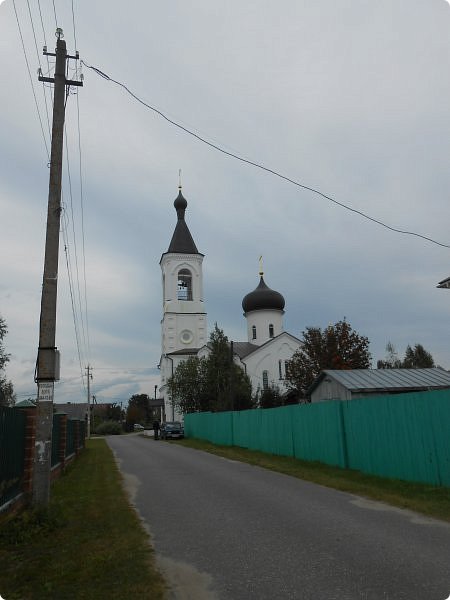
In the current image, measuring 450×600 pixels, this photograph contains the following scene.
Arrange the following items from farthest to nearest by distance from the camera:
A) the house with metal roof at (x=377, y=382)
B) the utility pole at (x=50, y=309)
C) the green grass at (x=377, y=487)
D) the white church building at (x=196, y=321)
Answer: the white church building at (x=196, y=321)
the house with metal roof at (x=377, y=382)
the green grass at (x=377, y=487)
the utility pole at (x=50, y=309)

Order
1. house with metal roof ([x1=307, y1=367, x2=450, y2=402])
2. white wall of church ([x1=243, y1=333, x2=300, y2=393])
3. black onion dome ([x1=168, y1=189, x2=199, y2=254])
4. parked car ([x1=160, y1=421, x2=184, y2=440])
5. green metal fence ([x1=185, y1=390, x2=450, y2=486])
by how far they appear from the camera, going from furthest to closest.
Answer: black onion dome ([x1=168, y1=189, x2=199, y2=254]) < white wall of church ([x1=243, y1=333, x2=300, y2=393]) < parked car ([x1=160, y1=421, x2=184, y2=440]) < house with metal roof ([x1=307, y1=367, x2=450, y2=402]) < green metal fence ([x1=185, y1=390, x2=450, y2=486])

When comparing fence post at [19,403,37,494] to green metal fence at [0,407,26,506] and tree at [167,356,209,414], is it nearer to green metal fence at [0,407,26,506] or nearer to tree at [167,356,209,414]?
green metal fence at [0,407,26,506]

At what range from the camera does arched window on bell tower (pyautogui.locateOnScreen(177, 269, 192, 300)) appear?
56.9m

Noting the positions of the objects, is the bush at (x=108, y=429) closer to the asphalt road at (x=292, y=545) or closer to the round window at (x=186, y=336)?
the round window at (x=186, y=336)

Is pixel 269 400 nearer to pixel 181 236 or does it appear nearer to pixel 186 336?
pixel 186 336

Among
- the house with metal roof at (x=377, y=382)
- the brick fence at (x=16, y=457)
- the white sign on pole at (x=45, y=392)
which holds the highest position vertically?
the house with metal roof at (x=377, y=382)

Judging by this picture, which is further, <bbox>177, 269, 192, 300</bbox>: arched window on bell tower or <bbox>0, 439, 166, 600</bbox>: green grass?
<bbox>177, 269, 192, 300</bbox>: arched window on bell tower

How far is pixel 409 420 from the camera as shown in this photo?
11.3 meters

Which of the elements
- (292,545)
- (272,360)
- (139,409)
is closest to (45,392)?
(292,545)

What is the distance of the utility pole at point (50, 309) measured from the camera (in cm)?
779

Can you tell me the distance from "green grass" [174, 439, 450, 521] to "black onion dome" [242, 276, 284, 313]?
3790cm

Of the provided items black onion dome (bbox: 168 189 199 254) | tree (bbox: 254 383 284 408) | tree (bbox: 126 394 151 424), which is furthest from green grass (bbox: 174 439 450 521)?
tree (bbox: 126 394 151 424)

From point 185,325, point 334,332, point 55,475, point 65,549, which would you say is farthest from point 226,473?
point 185,325

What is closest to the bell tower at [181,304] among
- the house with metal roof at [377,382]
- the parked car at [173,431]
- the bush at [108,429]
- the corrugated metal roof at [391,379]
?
the parked car at [173,431]
